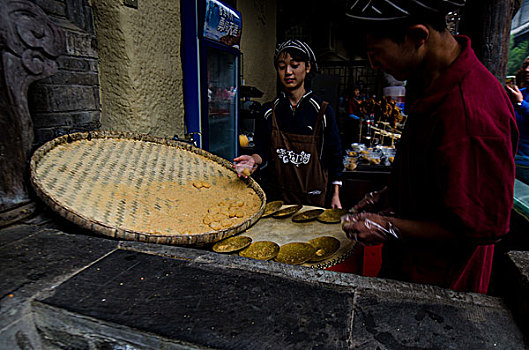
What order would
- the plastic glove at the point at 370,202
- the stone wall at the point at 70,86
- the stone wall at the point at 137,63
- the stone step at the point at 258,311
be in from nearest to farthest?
the stone step at the point at 258,311
the plastic glove at the point at 370,202
the stone wall at the point at 70,86
the stone wall at the point at 137,63

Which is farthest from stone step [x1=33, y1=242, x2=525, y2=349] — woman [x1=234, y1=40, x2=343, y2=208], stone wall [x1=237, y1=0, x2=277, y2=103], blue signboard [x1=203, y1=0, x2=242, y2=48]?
stone wall [x1=237, y1=0, x2=277, y2=103]

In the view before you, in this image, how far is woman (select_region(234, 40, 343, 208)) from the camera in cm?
262

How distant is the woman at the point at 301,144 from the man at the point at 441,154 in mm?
1355

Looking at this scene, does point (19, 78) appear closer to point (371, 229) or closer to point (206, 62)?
point (371, 229)

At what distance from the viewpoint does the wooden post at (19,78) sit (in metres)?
1.25

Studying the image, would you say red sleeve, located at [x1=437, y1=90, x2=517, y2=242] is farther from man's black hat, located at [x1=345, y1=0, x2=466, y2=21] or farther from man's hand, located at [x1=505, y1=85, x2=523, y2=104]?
man's hand, located at [x1=505, y1=85, x2=523, y2=104]

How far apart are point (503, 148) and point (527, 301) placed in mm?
410

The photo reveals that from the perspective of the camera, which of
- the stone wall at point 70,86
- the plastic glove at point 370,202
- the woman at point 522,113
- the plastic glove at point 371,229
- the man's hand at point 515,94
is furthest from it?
the man's hand at point 515,94

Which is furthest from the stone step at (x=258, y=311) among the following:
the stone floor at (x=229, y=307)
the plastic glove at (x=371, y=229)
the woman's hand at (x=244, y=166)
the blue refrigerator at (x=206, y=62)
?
the blue refrigerator at (x=206, y=62)

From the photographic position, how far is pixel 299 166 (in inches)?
106

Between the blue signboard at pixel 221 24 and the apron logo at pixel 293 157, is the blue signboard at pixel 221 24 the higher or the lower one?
the higher one

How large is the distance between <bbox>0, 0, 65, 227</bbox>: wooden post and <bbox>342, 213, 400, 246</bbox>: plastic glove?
141cm


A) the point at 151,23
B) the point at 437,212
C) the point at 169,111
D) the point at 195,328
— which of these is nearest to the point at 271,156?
the point at 169,111

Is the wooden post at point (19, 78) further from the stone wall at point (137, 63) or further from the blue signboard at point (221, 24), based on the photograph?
the blue signboard at point (221, 24)
